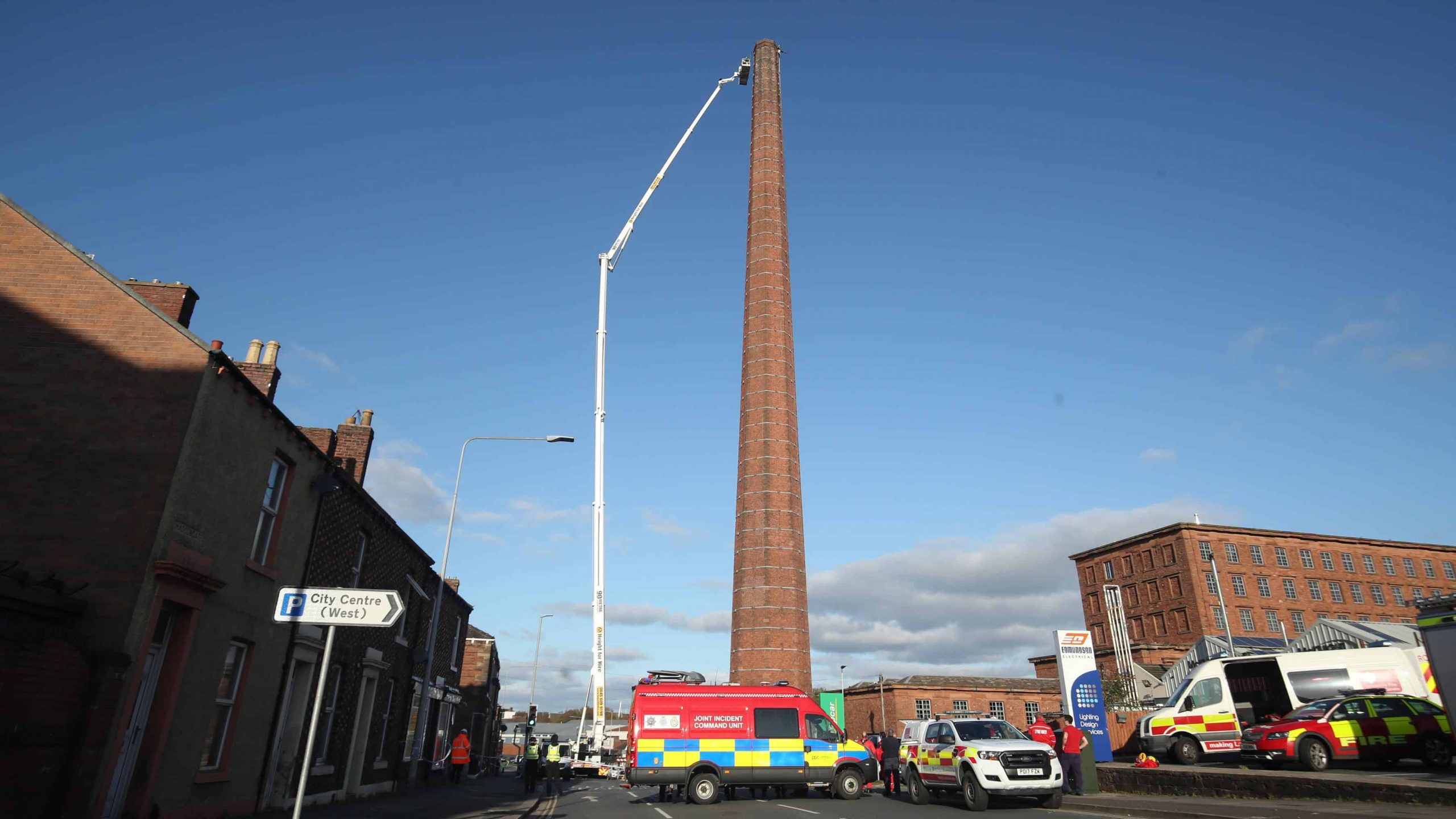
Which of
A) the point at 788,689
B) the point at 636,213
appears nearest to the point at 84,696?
the point at 788,689

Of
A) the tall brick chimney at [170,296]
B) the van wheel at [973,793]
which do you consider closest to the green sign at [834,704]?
the van wheel at [973,793]

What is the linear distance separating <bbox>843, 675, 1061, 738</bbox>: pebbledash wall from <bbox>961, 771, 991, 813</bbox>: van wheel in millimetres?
41727

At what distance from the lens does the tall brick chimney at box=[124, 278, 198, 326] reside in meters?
13.5

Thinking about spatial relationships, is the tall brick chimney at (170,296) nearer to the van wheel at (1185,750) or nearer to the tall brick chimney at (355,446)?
the tall brick chimney at (355,446)

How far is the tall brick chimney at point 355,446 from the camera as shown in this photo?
2012 centimetres

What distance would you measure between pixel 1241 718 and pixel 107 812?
2204 cm

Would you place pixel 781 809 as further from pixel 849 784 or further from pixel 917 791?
pixel 849 784

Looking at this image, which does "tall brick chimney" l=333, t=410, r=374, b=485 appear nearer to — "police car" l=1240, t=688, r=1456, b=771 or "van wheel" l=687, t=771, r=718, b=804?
"van wheel" l=687, t=771, r=718, b=804

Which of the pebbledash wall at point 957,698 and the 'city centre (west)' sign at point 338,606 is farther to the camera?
the pebbledash wall at point 957,698

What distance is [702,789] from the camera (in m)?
18.6

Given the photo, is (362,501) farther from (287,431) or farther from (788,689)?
(788,689)

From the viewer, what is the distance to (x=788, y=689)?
2038 centimetres

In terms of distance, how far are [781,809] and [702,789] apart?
2705 mm

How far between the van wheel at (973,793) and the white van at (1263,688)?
287 inches
